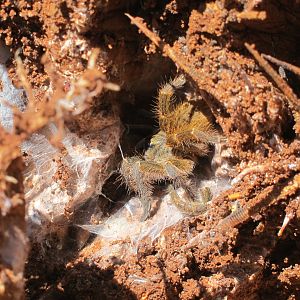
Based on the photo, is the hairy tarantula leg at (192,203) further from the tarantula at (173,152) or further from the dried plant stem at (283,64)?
the dried plant stem at (283,64)

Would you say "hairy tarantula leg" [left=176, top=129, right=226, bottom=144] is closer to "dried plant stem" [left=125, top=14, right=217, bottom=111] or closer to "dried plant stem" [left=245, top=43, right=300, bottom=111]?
"dried plant stem" [left=125, top=14, right=217, bottom=111]

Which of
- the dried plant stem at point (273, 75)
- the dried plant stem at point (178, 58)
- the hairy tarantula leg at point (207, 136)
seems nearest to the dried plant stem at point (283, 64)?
the dried plant stem at point (273, 75)

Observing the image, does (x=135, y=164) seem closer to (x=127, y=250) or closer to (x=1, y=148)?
(x=127, y=250)

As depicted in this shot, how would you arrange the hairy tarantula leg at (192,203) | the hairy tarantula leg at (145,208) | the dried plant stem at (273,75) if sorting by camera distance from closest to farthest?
the dried plant stem at (273,75) < the hairy tarantula leg at (192,203) < the hairy tarantula leg at (145,208)

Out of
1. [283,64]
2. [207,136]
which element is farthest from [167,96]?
[283,64]

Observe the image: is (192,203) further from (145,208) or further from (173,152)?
(173,152)

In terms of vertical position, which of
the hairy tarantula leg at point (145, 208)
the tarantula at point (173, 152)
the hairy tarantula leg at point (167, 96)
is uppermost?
the hairy tarantula leg at point (167, 96)

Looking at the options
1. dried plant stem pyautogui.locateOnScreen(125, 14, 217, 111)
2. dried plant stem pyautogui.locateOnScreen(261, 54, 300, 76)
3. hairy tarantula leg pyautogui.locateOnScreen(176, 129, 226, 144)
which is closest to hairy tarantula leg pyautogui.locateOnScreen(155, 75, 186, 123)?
hairy tarantula leg pyautogui.locateOnScreen(176, 129, 226, 144)
